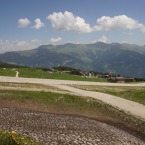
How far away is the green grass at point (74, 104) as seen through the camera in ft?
143

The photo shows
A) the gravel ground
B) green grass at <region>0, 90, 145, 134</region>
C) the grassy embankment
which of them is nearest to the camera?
the gravel ground

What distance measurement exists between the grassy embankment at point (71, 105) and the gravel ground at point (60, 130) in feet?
24.2

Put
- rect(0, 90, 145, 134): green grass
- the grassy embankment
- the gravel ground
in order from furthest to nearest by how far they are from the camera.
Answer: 1. rect(0, 90, 145, 134): green grass
2. the grassy embankment
3. the gravel ground

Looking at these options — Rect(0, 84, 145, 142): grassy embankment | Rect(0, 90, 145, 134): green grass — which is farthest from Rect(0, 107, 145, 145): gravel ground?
Rect(0, 90, 145, 134): green grass

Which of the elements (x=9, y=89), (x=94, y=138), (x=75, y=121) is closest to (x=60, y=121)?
(x=75, y=121)

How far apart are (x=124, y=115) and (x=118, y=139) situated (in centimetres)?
1418

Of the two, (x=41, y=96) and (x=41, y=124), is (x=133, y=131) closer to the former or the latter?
(x=41, y=124)

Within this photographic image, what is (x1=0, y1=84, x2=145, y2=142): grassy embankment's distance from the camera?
42812 millimetres

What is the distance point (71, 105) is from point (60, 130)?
57.9 ft

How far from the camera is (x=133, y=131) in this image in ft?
127

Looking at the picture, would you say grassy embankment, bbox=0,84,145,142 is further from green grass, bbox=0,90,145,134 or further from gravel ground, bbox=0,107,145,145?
gravel ground, bbox=0,107,145,145

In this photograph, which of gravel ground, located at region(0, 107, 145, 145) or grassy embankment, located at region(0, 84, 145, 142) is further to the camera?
grassy embankment, located at region(0, 84, 145, 142)

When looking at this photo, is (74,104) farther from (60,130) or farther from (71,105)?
(60,130)

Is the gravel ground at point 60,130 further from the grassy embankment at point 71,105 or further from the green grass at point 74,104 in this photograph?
the green grass at point 74,104
